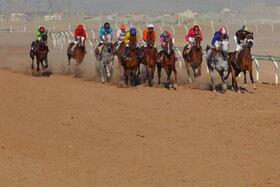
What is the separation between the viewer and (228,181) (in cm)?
724

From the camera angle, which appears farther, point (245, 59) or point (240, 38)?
point (240, 38)

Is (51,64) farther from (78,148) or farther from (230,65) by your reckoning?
(78,148)

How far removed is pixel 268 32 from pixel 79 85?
4217 cm

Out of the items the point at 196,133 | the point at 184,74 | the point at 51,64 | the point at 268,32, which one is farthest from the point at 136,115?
the point at 268,32

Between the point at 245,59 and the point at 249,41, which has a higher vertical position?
the point at 249,41

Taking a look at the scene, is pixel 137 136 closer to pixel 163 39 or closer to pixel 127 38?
pixel 163 39

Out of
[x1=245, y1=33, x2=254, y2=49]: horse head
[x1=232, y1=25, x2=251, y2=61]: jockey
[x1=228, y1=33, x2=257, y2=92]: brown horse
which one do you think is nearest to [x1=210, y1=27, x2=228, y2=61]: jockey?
[x1=232, y1=25, x2=251, y2=61]: jockey

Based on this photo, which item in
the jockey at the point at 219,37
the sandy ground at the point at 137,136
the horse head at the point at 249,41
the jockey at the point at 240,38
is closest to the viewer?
the sandy ground at the point at 137,136

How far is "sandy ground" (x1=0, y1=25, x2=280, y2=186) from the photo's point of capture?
7.50 metres

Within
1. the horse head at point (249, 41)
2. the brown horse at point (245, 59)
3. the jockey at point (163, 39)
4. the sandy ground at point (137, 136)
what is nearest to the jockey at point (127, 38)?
the jockey at point (163, 39)

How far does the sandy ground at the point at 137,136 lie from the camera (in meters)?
7.50

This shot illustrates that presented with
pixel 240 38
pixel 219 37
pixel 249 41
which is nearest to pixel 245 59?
pixel 249 41

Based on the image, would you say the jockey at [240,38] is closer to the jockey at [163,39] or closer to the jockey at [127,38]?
the jockey at [163,39]

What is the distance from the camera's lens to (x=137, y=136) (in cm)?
1008
